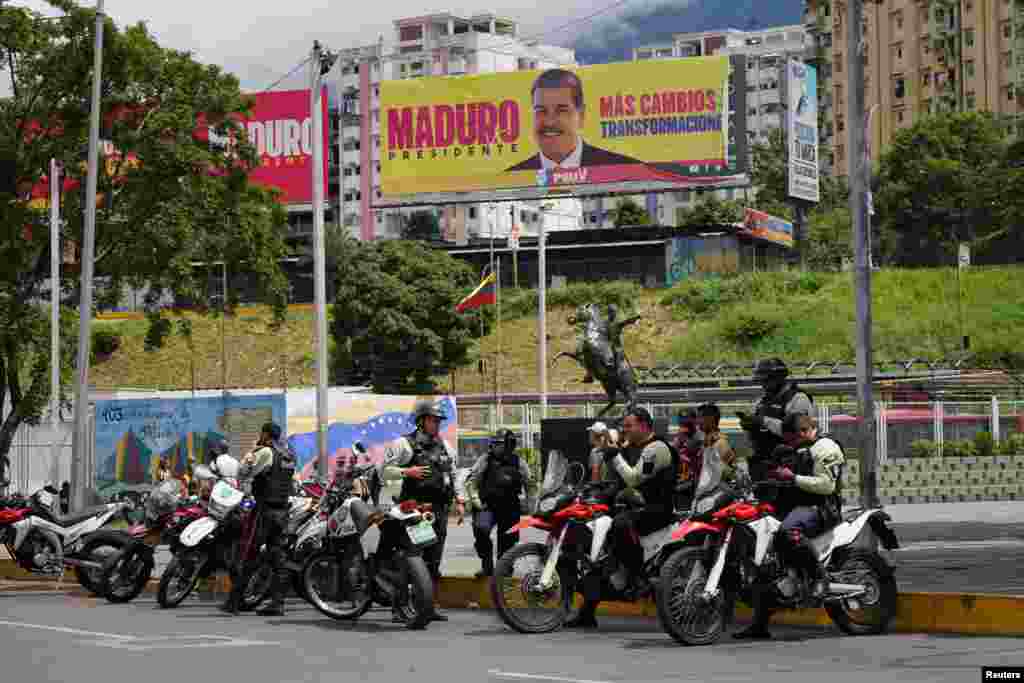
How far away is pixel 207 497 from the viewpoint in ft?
60.1

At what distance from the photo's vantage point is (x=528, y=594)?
14.0m

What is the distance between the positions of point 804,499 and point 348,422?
2643 centimetres

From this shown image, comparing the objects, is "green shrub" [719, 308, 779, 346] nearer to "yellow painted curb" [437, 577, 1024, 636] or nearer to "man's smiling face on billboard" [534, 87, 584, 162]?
"man's smiling face on billboard" [534, 87, 584, 162]

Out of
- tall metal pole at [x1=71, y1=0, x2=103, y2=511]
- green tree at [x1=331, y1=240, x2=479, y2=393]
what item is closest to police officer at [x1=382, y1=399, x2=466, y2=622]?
tall metal pole at [x1=71, y1=0, x2=103, y2=511]

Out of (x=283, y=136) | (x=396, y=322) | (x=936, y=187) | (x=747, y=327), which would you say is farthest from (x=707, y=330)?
(x=936, y=187)

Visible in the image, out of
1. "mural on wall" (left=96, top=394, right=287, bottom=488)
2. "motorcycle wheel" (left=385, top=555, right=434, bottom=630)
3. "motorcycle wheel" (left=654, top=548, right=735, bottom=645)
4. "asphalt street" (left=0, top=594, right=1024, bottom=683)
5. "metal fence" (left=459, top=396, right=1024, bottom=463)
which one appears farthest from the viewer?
"metal fence" (left=459, top=396, right=1024, bottom=463)

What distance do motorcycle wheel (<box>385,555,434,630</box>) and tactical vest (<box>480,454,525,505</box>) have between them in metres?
2.06

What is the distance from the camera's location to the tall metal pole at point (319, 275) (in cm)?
2286

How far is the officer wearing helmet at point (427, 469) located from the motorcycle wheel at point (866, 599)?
147 inches

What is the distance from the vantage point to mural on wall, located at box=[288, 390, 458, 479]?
125 feet

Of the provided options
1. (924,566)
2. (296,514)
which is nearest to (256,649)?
(296,514)

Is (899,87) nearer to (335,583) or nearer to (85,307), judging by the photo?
(85,307)

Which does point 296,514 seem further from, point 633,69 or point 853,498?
point 633,69

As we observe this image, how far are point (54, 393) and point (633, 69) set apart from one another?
47511mm
